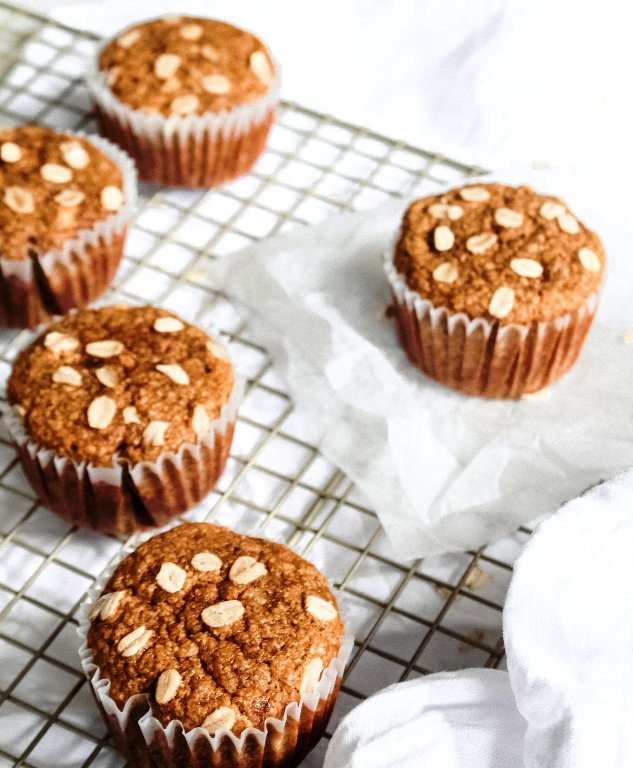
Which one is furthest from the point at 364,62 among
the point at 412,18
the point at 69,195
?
the point at 69,195

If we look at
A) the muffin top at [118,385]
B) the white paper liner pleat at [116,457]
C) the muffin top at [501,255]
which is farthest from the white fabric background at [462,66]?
the white paper liner pleat at [116,457]

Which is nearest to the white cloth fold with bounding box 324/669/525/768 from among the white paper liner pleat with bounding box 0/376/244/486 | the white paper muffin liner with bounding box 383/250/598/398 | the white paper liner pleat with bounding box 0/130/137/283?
the white paper liner pleat with bounding box 0/376/244/486

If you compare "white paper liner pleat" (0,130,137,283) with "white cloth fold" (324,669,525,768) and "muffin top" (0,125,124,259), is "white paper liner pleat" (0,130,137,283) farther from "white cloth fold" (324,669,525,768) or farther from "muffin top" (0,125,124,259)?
"white cloth fold" (324,669,525,768)

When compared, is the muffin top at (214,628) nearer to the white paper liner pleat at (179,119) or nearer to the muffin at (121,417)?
the muffin at (121,417)

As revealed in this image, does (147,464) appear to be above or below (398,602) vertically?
above

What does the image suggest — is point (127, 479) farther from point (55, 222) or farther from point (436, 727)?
point (436, 727)

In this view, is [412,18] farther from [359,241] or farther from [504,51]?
[359,241]

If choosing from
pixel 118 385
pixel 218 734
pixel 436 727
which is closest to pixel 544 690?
pixel 436 727

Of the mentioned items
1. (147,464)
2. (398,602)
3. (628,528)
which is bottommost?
(398,602)
